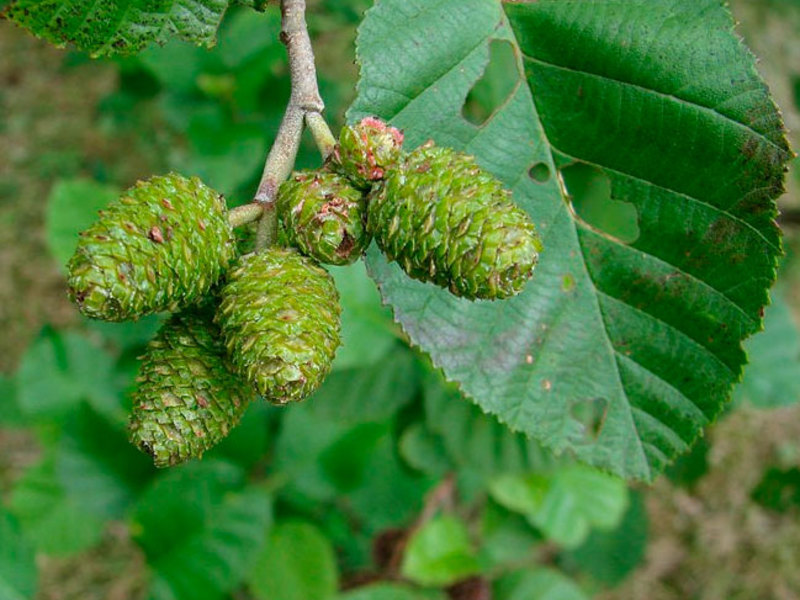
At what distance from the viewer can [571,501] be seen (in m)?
3.27

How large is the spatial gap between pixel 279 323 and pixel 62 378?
230 cm

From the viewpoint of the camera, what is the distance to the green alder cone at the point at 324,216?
1318 millimetres

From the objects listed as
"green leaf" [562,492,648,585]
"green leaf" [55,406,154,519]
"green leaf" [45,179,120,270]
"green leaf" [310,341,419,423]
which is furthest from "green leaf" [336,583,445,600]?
"green leaf" [45,179,120,270]

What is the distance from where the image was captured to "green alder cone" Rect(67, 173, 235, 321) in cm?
117

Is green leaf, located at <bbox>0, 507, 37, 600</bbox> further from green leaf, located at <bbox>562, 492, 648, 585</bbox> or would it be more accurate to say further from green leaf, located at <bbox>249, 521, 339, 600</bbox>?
green leaf, located at <bbox>562, 492, 648, 585</bbox>

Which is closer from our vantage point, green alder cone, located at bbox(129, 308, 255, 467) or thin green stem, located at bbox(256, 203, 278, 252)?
green alder cone, located at bbox(129, 308, 255, 467)

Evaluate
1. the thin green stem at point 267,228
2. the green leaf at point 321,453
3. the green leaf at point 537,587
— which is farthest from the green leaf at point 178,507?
the thin green stem at point 267,228

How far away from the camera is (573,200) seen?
172 cm

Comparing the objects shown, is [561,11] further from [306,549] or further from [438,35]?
[306,549]

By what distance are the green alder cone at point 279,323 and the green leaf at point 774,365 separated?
92.7 inches

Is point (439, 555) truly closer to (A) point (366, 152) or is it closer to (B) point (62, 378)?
(B) point (62, 378)

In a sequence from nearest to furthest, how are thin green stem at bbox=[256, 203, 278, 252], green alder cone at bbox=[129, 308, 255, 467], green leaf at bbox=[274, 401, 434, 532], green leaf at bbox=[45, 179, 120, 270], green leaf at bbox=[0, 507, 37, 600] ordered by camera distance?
green alder cone at bbox=[129, 308, 255, 467]
thin green stem at bbox=[256, 203, 278, 252]
green leaf at bbox=[0, 507, 37, 600]
green leaf at bbox=[274, 401, 434, 532]
green leaf at bbox=[45, 179, 120, 270]

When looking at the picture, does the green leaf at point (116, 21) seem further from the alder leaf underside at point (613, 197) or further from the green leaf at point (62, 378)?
the green leaf at point (62, 378)

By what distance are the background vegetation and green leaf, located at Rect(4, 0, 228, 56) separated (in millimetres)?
598
